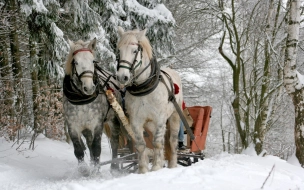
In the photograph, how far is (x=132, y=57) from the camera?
191 inches

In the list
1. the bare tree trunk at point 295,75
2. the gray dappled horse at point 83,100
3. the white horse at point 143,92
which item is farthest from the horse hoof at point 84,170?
the bare tree trunk at point 295,75

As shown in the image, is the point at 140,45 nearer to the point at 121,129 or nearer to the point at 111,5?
the point at 121,129

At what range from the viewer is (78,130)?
5.27 m

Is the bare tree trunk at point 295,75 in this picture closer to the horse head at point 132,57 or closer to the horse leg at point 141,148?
the horse head at point 132,57

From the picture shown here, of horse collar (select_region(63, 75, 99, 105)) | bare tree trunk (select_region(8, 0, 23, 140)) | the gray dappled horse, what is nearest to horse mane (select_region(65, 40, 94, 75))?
the gray dappled horse

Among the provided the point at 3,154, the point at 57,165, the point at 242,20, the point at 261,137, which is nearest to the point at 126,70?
the point at 57,165

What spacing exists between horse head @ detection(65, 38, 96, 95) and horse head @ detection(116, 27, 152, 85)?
0.44 metres

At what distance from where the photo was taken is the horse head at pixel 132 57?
4.64 metres

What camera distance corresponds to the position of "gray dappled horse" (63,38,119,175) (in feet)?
16.1

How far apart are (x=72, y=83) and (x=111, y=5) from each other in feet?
18.6

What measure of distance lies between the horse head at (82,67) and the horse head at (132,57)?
17.1 inches

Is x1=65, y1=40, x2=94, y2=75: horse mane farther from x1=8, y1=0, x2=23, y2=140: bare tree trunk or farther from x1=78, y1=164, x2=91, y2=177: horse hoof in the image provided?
x1=8, y1=0, x2=23, y2=140: bare tree trunk

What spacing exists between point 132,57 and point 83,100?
909mm

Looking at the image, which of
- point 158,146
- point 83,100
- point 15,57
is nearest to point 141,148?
point 158,146
